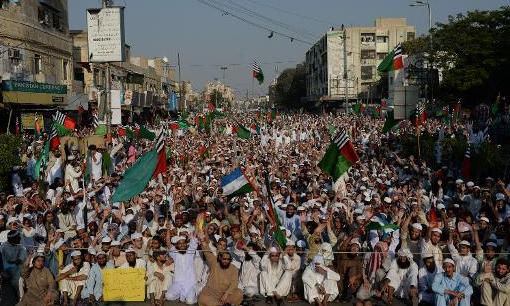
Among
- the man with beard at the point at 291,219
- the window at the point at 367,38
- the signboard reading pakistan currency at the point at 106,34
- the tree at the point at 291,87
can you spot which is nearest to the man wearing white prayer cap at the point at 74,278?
the man with beard at the point at 291,219

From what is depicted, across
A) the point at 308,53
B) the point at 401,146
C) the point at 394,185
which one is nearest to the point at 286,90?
the point at 308,53

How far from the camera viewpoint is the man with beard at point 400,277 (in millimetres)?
8555

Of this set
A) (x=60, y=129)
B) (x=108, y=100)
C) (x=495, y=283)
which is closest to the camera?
(x=495, y=283)

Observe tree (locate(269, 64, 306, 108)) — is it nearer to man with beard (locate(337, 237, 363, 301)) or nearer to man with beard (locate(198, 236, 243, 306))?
man with beard (locate(337, 237, 363, 301))

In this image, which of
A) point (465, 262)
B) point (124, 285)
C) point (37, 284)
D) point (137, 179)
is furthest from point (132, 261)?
point (465, 262)

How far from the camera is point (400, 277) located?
28.3 ft

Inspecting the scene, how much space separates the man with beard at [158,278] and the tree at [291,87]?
3636 inches

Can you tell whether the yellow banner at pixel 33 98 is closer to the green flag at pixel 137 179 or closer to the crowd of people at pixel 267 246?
the crowd of people at pixel 267 246

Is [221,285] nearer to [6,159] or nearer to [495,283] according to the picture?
[495,283]

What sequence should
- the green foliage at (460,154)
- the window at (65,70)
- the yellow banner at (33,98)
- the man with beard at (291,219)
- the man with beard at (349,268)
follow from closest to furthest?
the man with beard at (349,268), the man with beard at (291,219), the green foliage at (460,154), the yellow banner at (33,98), the window at (65,70)

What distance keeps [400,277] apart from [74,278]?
450 cm

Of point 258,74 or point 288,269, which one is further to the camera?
point 258,74

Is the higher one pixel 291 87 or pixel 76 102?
pixel 291 87

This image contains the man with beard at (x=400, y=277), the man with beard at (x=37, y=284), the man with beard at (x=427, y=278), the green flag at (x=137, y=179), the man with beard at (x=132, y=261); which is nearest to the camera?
the man with beard at (x=37, y=284)
